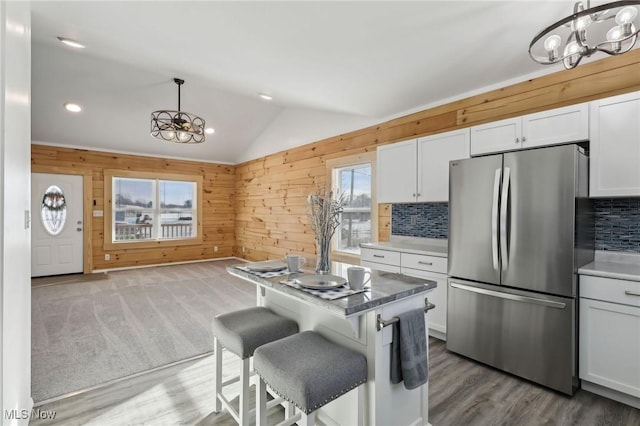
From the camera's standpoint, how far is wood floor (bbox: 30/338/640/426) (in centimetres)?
192

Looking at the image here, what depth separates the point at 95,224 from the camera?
6176mm

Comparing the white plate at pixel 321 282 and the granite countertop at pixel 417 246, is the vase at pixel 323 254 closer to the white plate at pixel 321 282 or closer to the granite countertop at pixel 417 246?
the white plate at pixel 321 282

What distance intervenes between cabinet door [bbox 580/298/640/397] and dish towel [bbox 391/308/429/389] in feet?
4.65

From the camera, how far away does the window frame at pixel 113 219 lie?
6285 mm

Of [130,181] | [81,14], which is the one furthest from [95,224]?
[81,14]

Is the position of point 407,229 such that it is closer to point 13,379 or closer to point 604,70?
point 604,70

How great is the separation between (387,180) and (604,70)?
2.05m

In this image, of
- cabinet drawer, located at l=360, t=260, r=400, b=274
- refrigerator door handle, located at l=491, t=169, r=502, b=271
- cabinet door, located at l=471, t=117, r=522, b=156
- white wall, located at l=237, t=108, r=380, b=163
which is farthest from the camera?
white wall, located at l=237, t=108, r=380, b=163

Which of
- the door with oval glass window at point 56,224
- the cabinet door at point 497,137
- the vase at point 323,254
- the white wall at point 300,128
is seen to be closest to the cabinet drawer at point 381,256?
the cabinet door at point 497,137

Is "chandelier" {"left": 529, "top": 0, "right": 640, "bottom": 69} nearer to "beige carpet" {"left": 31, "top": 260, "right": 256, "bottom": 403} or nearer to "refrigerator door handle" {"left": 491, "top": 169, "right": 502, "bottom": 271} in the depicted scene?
"refrigerator door handle" {"left": 491, "top": 169, "right": 502, "bottom": 271}

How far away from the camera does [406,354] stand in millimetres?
1551

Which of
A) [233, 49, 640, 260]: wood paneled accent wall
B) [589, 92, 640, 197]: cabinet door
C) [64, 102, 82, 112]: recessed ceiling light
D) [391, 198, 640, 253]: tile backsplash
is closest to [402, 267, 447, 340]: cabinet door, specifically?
[233, 49, 640, 260]: wood paneled accent wall

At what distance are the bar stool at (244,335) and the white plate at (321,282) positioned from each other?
0.42m

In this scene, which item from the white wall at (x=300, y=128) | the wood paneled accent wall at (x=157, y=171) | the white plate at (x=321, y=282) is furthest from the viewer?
the wood paneled accent wall at (x=157, y=171)
